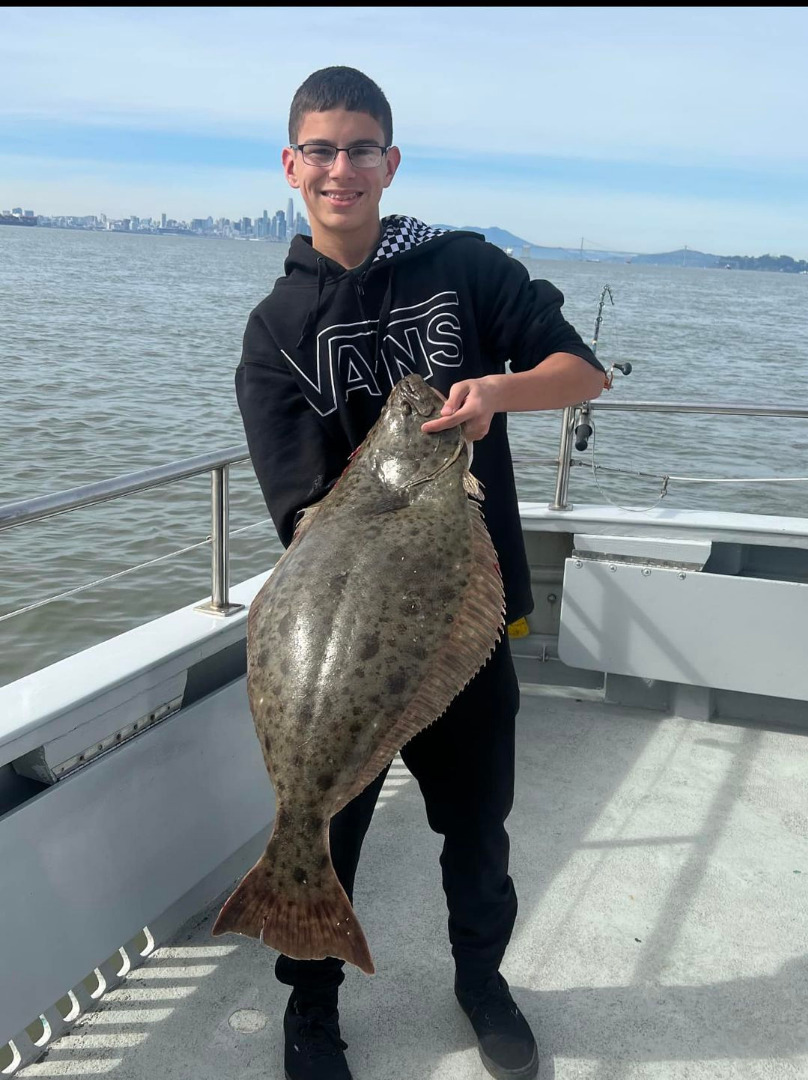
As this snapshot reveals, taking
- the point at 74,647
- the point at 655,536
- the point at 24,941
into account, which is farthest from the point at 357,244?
the point at 74,647

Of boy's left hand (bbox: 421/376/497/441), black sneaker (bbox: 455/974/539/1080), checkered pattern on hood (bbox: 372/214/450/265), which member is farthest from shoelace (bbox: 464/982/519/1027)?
checkered pattern on hood (bbox: 372/214/450/265)

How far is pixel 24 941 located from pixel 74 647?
17.9 ft

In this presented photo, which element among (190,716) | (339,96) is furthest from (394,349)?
(190,716)

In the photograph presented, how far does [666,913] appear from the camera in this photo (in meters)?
3.08

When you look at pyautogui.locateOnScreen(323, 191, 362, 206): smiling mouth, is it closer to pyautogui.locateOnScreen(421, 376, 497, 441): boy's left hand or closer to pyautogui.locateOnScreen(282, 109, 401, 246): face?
pyautogui.locateOnScreen(282, 109, 401, 246): face

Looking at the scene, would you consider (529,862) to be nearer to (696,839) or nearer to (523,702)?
(696,839)

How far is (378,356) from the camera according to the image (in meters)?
2.18

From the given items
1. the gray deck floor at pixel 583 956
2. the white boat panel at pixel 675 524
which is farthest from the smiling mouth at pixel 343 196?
the white boat panel at pixel 675 524

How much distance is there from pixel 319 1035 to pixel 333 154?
2.08 metres

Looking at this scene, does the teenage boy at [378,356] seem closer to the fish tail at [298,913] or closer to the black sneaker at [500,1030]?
the black sneaker at [500,1030]

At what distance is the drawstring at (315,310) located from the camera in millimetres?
2164

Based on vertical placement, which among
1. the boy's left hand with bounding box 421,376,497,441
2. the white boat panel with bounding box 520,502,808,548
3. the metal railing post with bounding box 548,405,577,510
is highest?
the boy's left hand with bounding box 421,376,497,441

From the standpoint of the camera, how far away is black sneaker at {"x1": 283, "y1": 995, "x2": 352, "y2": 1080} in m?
2.34

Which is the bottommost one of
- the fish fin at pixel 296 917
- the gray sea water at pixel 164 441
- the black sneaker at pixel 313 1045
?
the gray sea water at pixel 164 441
